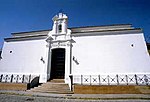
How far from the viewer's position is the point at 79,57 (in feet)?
45.0

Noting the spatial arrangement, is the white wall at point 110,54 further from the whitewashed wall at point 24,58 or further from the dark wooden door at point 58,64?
the whitewashed wall at point 24,58

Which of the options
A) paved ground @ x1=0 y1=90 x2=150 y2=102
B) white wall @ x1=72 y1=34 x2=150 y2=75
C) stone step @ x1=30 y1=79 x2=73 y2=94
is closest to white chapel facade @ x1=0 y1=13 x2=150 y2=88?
white wall @ x1=72 y1=34 x2=150 y2=75

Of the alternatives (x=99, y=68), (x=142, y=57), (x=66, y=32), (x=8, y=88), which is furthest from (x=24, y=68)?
(x=142, y=57)

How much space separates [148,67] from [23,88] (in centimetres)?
1229

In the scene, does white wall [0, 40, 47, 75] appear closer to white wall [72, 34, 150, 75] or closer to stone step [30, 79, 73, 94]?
stone step [30, 79, 73, 94]

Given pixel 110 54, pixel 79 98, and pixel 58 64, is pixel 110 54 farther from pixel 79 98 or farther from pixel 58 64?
pixel 79 98

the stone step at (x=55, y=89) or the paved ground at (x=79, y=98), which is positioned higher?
the stone step at (x=55, y=89)

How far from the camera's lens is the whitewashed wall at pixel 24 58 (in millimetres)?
14250

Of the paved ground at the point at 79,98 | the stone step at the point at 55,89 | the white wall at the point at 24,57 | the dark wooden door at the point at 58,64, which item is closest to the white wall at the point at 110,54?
the dark wooden door at the point at 58,64

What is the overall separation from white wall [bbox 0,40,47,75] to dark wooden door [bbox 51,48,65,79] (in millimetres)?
1030

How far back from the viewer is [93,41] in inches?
556

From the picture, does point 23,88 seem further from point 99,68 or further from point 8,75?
point 99,68

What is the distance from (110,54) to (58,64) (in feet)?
20.2

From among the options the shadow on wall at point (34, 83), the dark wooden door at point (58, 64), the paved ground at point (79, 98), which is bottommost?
the paved ground at point (79, 98)
